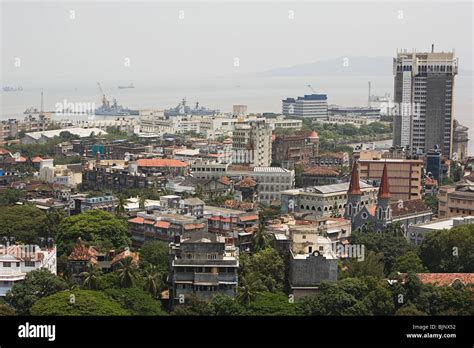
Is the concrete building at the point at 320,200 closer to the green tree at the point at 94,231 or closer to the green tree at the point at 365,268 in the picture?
the green tree at the point at 94,231

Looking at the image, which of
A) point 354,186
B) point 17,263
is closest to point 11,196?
point 354,186

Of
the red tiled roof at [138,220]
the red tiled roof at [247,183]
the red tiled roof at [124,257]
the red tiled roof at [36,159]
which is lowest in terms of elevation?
the red tiled roof at [124,257]

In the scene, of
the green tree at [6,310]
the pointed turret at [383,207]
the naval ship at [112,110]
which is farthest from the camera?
the naval ship at [112,110]

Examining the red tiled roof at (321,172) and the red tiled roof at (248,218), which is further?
the red tiled roof at (321,172)

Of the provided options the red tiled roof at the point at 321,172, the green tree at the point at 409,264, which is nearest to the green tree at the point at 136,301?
the green tree at the point at 409,264

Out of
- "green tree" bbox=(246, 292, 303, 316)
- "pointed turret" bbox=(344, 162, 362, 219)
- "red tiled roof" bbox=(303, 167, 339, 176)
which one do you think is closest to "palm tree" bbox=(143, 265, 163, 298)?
"green tree" bbox=(246, 292, 303, 316)

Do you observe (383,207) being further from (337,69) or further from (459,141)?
(337,69)

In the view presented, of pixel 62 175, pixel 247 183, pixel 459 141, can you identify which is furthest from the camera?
pixel 459 141

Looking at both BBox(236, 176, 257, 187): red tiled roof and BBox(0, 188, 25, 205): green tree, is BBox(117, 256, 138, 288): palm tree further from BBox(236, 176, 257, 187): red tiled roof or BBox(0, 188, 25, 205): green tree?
BBox(236, 176, 257, 187): red tiled roof
